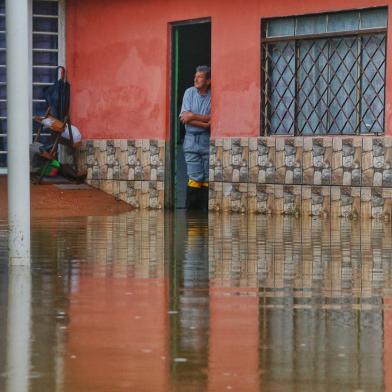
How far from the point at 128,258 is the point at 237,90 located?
9.21m

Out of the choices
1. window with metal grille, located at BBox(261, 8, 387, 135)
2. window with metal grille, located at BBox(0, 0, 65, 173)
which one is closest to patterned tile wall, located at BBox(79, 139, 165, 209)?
window with metal grille, located at BBox(0, 0, 65, 173)

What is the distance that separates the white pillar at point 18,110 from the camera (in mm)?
10305

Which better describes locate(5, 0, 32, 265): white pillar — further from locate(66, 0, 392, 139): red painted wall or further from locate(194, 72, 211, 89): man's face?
locate(194, 72, 211, 89): man's face

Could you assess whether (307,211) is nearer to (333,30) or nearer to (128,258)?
(333,30)

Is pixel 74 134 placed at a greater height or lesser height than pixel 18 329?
greater

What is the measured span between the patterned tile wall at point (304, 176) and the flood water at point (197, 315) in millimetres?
4350

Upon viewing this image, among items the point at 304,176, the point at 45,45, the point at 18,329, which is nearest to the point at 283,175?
the point at 304,176

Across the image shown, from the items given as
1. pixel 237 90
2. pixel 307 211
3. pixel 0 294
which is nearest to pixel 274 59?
pixel 237 90

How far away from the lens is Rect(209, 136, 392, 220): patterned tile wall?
18.7 m

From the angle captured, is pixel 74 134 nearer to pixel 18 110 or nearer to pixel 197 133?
pixel 197 133

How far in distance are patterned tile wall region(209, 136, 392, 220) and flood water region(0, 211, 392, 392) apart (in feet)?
14.3

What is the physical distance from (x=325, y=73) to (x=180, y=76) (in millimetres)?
3812

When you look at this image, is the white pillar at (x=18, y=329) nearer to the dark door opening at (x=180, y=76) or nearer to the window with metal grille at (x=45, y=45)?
the dark door opening at (x=180, y=76)

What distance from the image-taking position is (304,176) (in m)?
19.7
